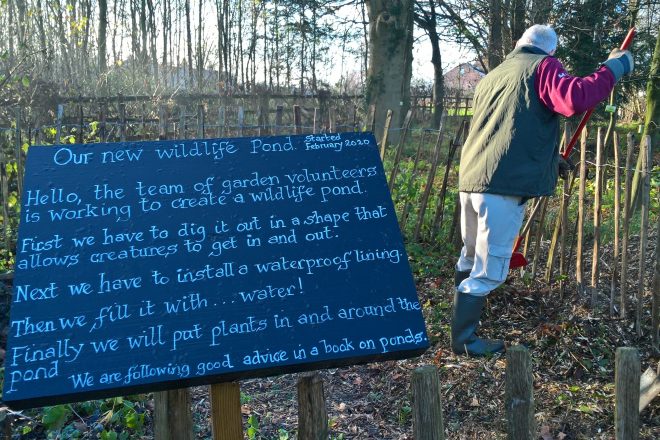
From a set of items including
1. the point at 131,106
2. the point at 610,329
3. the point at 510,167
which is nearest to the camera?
the point at 510,167

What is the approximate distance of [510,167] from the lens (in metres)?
3.46

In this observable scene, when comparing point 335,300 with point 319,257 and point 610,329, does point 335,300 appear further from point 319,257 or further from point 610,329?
point 610,329

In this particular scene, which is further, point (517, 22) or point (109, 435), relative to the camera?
point (517, 22)

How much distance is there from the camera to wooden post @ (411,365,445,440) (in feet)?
6.69

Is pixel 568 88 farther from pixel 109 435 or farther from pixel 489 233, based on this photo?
pixel 109 435

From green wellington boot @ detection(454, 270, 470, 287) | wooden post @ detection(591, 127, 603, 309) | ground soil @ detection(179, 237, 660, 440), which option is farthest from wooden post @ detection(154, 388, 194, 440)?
wooden post @ detection(591, 127, 603, 309)

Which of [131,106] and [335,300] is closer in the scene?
[335,300]

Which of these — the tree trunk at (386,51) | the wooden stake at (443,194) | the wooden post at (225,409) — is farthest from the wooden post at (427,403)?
the tree trunk at (386,51)

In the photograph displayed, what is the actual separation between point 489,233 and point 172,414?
2.12 metres

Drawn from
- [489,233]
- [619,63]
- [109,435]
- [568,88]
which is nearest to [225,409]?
[109,435]

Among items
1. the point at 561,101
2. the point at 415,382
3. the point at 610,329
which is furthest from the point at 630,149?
the point at 415,382

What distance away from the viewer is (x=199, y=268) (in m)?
2.09

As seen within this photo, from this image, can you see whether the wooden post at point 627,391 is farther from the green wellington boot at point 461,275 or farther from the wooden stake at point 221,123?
the wooden stake at point 221,123

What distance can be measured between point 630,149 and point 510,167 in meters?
0.77
